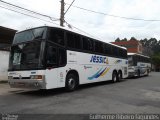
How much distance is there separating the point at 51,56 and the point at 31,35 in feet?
5.01

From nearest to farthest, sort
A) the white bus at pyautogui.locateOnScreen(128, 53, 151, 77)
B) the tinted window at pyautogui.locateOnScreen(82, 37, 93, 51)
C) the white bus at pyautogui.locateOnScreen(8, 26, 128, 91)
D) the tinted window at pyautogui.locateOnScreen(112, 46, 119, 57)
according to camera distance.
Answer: the white bus at pyautogui.locateOnScreen(8, 26, 128, 91), the tinted window at pyautogui.locateOnScreen(82, 37, 93, 51), the tinted window at pyautogui.locateOnScreen(112, 46, 119, 57), the white bus at pyautogui.locateOnScreen(128, 53, 151, 77)

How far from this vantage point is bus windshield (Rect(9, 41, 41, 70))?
10.0m

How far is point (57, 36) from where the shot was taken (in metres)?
10.9

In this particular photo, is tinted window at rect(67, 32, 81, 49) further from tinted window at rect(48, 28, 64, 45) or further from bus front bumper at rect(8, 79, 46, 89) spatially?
bus front bumper at rect(8, 79, 46, 89)

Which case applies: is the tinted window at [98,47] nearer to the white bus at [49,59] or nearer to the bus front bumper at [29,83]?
the white bus at [49,59]

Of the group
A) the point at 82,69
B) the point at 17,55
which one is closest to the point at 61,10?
the point at 82,69

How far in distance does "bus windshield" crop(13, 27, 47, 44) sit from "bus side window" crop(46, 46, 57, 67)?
2.30ft

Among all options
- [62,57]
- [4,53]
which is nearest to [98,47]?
[62,57]

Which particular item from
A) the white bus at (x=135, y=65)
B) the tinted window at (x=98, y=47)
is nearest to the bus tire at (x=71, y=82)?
the tinted window at (x=98, y=47)

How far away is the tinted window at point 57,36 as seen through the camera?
10469mm

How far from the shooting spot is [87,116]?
6.51 metres

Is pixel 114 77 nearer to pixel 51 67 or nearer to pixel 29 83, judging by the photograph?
pixel 51 67

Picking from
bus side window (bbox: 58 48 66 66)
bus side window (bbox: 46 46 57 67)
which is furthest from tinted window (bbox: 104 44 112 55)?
bus side window (bbox: 46 46 57 67)

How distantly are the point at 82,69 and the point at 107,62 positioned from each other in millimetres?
3923
